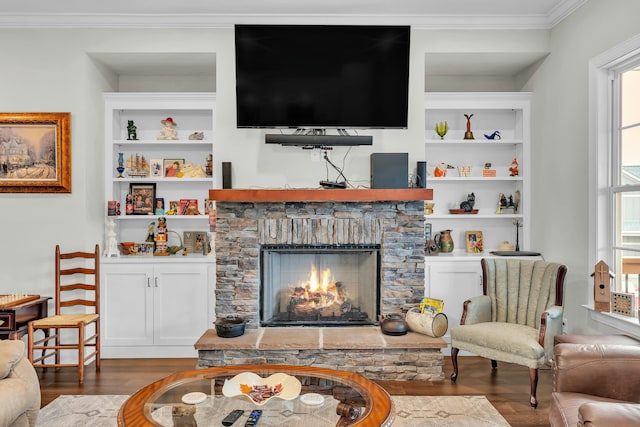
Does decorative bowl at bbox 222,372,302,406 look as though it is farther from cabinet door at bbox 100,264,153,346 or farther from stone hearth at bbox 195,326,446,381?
cabinet door at bbox 100,264,153,346

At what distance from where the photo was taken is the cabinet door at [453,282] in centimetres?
432

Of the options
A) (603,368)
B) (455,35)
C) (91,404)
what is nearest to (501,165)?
(455,35)

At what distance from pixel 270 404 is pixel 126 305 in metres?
2.55

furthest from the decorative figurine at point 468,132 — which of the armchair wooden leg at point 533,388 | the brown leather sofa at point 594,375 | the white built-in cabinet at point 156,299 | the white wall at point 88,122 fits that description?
the brown leather sofa at point 594,375

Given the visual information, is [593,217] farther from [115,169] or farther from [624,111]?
[115,169]

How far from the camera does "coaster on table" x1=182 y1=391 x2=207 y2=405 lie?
223cm

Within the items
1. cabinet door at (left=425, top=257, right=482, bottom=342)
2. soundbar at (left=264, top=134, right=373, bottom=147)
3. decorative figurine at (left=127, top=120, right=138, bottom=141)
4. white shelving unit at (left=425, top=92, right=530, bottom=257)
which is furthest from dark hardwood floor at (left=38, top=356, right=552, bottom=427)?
decorative figurine at (left=127, top=120, right=138, bottom=141)

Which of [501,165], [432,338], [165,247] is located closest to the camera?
[432,338]

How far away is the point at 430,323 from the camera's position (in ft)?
12.3

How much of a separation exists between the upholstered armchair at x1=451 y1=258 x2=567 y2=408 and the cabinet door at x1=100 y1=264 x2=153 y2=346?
255 cm

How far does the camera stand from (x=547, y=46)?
13.7 ft

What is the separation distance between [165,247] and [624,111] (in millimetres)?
3782

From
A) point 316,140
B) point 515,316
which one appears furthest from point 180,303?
point 515,316

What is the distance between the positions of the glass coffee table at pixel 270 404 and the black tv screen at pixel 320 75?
2089mm
